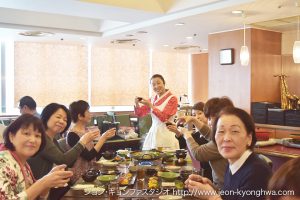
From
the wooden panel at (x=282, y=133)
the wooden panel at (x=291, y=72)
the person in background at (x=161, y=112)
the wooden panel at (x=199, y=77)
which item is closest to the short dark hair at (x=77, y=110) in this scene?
the person in background at (x=161, y=112)

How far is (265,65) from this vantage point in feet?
18.9

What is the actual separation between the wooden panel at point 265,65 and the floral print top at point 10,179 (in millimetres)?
4523

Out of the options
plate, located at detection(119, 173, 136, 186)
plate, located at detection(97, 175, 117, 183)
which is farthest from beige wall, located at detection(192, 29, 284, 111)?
plate, located at detection(97, 175, 117, 183)

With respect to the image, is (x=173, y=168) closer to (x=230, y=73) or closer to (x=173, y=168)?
(x=173, y=168)

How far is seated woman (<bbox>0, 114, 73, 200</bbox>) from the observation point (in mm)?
1675

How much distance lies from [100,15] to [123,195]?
11.2 ft

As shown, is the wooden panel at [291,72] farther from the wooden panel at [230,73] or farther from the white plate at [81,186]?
the white plate at [81,186]

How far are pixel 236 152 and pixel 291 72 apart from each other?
16.3 feet

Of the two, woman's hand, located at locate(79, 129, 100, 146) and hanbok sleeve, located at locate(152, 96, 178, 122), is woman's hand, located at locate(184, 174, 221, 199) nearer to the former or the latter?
woman's hand, located at locate(79, 129, 100, 146)

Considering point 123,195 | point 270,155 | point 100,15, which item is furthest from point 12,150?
point 100,15

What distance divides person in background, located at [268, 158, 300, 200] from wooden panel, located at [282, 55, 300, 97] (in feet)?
18.4

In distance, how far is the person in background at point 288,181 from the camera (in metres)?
0.89

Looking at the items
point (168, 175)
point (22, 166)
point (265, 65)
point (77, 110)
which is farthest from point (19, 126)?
point (265, 65)

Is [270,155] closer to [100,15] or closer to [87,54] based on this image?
[100,15]
